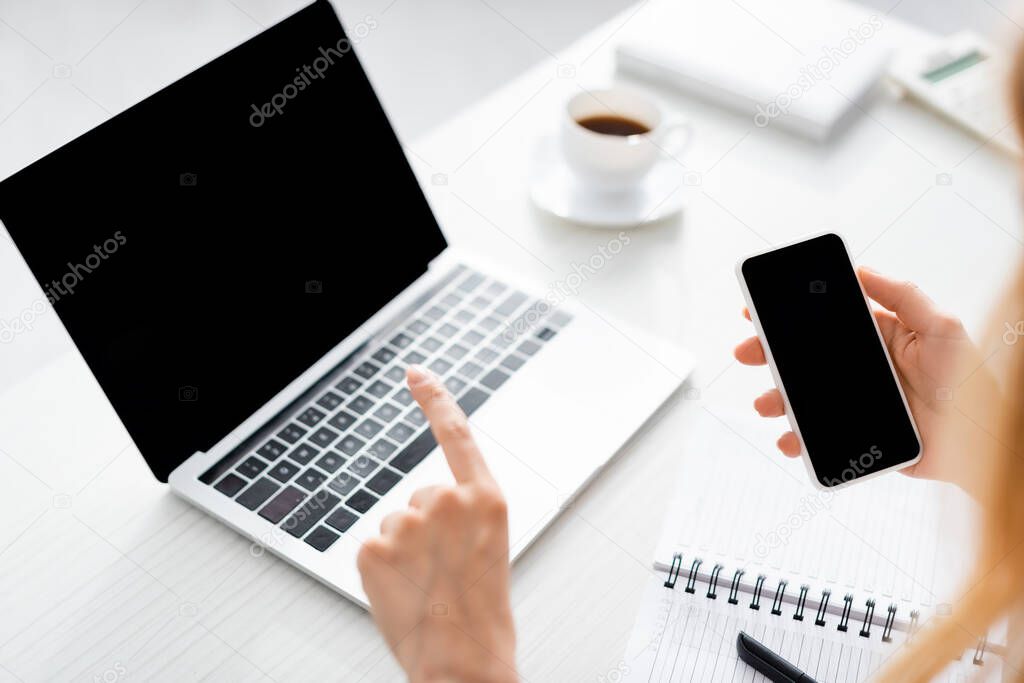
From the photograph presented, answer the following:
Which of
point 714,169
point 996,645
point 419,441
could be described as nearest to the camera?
point 996,645

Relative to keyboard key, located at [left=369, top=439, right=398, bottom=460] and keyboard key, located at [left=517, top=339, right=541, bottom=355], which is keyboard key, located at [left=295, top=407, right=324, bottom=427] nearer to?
keyboard key, located at [left=369, top=439, right=398, bottom=460]

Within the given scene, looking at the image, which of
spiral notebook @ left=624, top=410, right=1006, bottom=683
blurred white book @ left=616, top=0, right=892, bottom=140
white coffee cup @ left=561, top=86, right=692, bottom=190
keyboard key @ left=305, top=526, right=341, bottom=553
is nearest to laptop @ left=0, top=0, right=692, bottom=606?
keyboard key @ left=305, top=526, right=341, bottom=553

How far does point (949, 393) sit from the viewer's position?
2.83ft

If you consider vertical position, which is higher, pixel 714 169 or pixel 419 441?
pixel 419 441

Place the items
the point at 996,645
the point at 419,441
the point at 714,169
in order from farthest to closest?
the point at 714,169 < the point at 419,441 < the point at 996,645

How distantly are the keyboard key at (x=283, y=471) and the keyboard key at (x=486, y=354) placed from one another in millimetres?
220

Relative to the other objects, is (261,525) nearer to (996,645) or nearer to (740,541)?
(740,541)

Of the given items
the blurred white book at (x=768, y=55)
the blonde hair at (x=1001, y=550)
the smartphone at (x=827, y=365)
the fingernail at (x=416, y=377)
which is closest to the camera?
the blonde hair at (x=1001, y=550)

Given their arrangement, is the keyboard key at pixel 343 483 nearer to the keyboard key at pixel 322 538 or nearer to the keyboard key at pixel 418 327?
the keyboard key at pixel 322 538

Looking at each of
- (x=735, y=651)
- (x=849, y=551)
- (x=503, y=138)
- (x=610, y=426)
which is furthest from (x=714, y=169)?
(x=735, y=651)

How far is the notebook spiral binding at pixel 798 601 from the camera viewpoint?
786 mm

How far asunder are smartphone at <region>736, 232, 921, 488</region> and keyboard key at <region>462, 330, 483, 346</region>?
29 cm

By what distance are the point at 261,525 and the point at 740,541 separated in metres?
0.41

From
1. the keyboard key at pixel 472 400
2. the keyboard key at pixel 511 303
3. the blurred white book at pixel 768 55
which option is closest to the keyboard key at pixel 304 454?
the keyboard key at pixel 472 400
